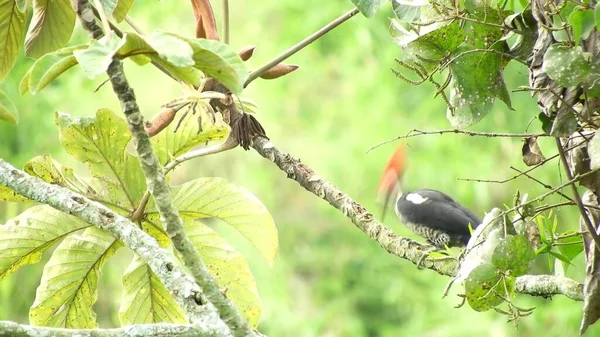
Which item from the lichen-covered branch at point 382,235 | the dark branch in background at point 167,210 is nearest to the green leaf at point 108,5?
the dark branch in background at point 167,210

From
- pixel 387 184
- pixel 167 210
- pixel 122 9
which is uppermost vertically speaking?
pixel 387 184

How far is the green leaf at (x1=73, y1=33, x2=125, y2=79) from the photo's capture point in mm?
570

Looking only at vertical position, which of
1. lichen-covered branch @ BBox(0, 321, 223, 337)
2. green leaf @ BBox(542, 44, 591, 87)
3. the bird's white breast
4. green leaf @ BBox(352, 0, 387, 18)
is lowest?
lichen-covered branch @ BBox(0, 321, 223, 337)

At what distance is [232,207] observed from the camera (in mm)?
1025

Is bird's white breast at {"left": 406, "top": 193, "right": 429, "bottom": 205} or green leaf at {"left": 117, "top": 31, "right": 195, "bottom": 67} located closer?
green leaf at {"left": 117, "top": 31, "right": 195, "bottom": 67}

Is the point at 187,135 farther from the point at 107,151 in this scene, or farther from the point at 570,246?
the point at 570,246

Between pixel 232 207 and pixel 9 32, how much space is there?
14.2 inches

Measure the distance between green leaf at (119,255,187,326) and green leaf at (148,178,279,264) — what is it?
0.08m

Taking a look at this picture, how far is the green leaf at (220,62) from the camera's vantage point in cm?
63

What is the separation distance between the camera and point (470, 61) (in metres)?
0.78

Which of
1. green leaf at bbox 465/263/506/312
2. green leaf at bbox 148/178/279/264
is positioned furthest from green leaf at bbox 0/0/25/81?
green leaf at bbox 465/263/506/312

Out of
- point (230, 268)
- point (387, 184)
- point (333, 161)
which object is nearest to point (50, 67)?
point (230, 268)

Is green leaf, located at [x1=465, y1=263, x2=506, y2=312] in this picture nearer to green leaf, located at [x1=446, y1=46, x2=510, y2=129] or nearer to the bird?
green leaf, located at [x1=446, y1=46, x2=510, y2=129]

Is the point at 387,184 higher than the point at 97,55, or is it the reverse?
the point at 387,184
